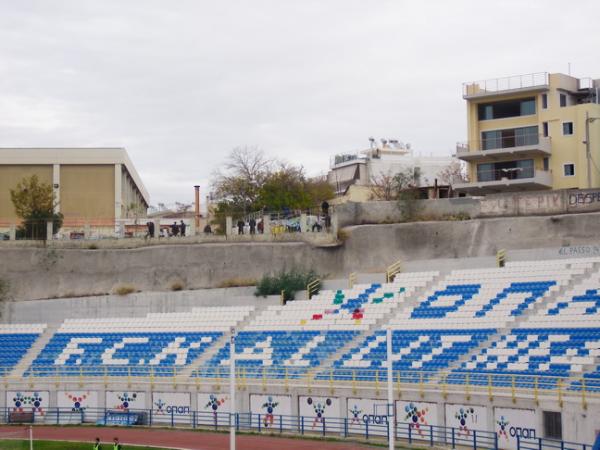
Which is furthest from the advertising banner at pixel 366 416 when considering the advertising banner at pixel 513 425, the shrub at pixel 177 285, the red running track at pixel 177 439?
the shrub at pixel 177 285

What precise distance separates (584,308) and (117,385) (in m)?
21.0

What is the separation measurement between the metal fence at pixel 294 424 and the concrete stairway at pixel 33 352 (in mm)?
2511

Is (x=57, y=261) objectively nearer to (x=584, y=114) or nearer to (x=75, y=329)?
(x=75, y=329)

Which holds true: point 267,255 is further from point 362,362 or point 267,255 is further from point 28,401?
point 28,401

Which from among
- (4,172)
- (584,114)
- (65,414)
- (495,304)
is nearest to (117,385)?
(65,414)

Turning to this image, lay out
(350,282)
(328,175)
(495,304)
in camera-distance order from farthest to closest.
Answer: (328,175) < (350,282) < (495,304)

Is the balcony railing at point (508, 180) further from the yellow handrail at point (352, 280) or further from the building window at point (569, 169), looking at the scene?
the yellow handrail at point (352, 280)

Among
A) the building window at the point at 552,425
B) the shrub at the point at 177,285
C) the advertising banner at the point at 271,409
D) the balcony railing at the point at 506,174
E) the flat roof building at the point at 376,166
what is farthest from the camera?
the flat roof building at the point at 376,166

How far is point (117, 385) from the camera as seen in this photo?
43.2 m

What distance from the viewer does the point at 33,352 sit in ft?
159

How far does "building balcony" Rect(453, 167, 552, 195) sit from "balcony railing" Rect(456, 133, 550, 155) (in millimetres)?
1491

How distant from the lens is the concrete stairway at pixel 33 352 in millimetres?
46434

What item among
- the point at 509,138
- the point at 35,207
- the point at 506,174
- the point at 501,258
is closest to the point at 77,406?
the point at 501,258

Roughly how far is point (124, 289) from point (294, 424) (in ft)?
60.4
